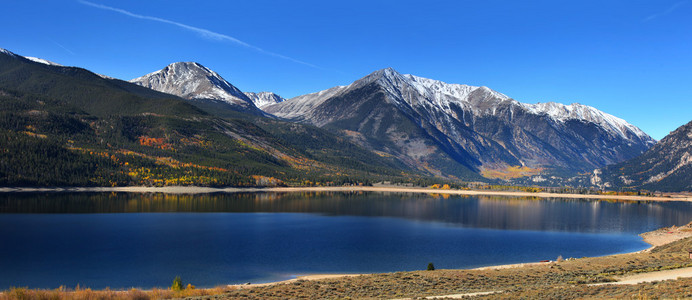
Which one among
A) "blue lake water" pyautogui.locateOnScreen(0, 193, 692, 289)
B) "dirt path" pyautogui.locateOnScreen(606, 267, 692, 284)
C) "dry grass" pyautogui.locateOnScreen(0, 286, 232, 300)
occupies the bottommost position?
"blue lake water" pyautogui.locateOnScreen(0, 193, 692, 289)

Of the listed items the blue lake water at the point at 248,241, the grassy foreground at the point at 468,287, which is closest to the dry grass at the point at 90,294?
the grassy foreground at the point at 468,287

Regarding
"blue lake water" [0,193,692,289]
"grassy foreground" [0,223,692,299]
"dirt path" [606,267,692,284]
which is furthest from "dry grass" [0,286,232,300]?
"dirt path" [606,267,692,284]

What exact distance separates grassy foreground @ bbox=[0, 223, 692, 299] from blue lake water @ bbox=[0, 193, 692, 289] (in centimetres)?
1447

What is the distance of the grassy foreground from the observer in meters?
33.9

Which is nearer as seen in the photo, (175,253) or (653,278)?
(653,278)

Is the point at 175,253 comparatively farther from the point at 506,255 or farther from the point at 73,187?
the point at 73,187

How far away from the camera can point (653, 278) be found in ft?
133

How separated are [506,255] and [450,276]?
3357 cm

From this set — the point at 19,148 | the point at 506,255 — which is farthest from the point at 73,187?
the point at 506,255

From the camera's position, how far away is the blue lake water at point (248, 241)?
194 ft

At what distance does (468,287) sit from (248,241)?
5128 cm

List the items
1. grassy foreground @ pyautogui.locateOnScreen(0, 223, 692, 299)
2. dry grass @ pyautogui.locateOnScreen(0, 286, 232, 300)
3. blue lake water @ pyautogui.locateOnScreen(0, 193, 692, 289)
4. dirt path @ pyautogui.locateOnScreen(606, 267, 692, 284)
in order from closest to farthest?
1. grassy foreground @ pyautogui.locateOnScreen(0, 223, 692, 299)
2. dry grass @ pyautogui.locateOnScreen(0, 286, 232, 300)
3. dirt path @ pyautogui.locateOnScreen(606, 267, 692, 284)
4. blue lake water @ pyautogui.locateOnScreen(0, 193, 692, 289)

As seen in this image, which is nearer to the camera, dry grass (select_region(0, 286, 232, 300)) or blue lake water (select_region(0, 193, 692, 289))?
dry grass (select_region(0, 286, 232, 300))

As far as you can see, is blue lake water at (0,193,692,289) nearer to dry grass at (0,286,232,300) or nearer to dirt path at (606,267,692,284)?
dry grass at (0,286,232,300)
